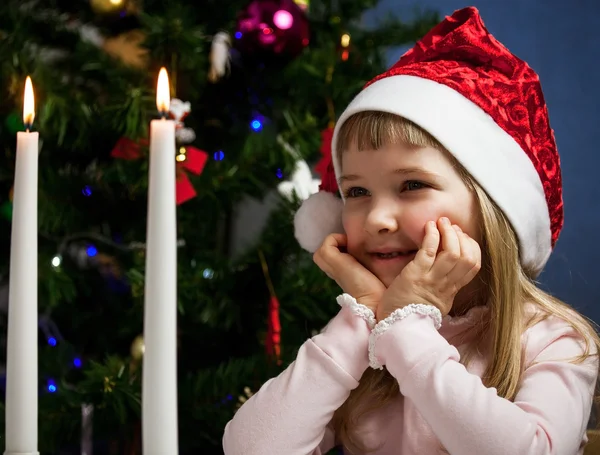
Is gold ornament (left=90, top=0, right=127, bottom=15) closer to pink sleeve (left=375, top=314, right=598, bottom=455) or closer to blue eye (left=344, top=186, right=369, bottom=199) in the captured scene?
blue eye (left=344, top=186, right=369, bottom=199)

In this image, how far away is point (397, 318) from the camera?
0.98 meters

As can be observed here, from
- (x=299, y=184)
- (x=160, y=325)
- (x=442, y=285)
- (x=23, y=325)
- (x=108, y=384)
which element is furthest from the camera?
(x=299, y=184)

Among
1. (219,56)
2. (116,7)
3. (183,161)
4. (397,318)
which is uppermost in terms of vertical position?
(116,7)

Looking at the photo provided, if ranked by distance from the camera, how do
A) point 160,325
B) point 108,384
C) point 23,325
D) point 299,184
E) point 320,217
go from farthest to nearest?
point 299,184, point 108,384, point 320,217, point 23,325, point 160,325

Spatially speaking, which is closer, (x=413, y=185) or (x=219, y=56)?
(x=413, y=185)

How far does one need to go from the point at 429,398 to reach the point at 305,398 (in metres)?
0.16

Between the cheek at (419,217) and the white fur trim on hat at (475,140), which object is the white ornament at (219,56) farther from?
the cheek at (419,217)

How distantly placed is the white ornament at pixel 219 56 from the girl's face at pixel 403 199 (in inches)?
22.8

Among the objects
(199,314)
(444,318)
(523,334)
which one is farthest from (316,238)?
(199,314)

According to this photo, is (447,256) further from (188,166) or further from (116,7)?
(116,7)

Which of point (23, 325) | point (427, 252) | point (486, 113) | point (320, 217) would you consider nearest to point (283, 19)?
point (320, 217)

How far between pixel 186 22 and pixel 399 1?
77cm

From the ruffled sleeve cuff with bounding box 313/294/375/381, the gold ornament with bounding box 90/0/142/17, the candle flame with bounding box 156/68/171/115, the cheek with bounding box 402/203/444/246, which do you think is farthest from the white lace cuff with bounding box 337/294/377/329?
the gold ornament with bounding box 90/0/142/17

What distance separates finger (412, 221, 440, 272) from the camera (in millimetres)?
1000
